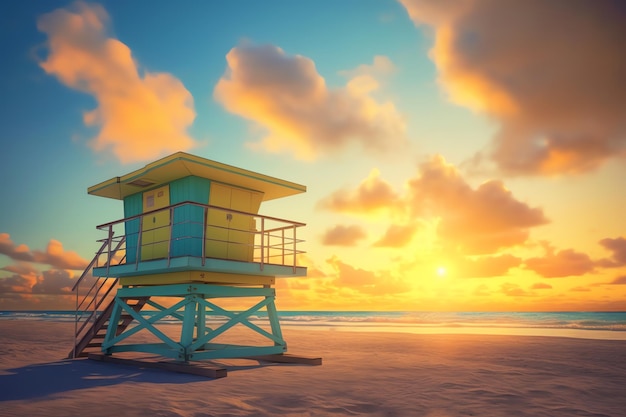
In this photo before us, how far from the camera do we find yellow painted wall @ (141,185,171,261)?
1373 cm

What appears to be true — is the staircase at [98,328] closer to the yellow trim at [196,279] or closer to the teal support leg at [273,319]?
the yellow trim at [196,279]

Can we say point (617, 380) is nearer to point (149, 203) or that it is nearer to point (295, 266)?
point (295, 266)

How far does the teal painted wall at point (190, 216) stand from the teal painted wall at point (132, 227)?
2145 mm

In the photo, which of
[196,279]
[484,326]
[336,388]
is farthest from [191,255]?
[484,326]

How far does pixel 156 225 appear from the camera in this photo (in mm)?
14141

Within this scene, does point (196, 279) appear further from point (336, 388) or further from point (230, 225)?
point (336, 388)

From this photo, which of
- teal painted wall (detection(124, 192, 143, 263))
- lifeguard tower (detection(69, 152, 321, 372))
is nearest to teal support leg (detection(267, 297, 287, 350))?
lifeguard tower (detection(69, 152, 321, 372))

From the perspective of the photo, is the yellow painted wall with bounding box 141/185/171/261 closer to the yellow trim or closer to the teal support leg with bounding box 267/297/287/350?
the yellow trim

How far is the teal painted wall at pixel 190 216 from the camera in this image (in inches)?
508

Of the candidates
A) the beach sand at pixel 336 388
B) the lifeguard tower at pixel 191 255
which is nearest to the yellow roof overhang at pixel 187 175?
the lifeguard tower at pixel 191 255

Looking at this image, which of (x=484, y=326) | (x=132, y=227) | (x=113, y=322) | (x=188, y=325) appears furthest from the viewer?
(x=484, y=326)

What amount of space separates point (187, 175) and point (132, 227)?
3229mm

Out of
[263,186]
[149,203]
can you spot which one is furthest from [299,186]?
[149,203]

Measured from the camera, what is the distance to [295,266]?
13984mm
